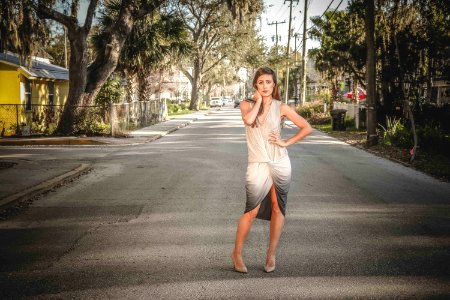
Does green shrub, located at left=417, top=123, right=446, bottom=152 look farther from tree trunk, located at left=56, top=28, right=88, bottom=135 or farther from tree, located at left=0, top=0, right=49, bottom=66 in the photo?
tree, located at left=0, top=0, right=49, bottom=66

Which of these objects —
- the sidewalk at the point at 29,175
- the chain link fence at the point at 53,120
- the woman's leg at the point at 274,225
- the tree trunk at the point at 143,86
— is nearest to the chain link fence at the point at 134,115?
the chain link fence at the point at 53,120

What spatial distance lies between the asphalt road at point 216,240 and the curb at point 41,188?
238 mm

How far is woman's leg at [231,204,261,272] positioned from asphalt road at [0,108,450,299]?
98mm

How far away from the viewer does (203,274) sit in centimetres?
429

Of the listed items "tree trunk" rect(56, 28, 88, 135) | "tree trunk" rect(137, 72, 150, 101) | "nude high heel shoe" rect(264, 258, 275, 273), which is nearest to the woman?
"nude high heel shoe" rect(264, 258, 275, 273)

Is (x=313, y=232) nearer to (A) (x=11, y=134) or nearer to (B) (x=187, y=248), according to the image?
(B) (x=187, y=248)

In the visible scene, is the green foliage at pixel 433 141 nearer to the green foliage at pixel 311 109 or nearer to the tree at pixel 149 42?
the tree at pixel 149 42

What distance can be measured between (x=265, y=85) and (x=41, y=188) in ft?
Answer: 19.3

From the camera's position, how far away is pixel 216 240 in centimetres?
538

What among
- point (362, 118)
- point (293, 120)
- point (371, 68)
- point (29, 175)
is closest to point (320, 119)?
point (362, 118)

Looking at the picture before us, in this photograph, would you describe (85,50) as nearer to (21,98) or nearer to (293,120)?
(21,98)

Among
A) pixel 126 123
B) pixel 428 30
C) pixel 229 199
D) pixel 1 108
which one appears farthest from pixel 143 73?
pixel 229 199

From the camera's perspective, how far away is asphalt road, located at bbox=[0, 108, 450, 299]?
4008mm

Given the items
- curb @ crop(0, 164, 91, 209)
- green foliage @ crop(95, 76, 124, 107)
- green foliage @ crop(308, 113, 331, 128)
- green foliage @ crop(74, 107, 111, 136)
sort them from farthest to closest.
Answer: green foliage @ crop(308, 113, 331, 128) → green foliage @ crop(95, 76, 124, 107) → green foliage @ crop(74, 107, 111, 136) → curb @ crop(0, 164, 91, 209)
